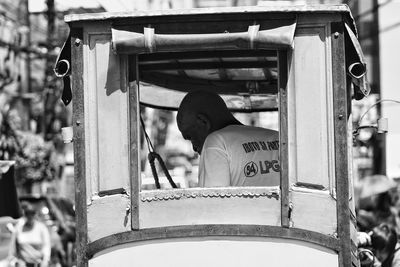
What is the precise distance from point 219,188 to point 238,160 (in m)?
0.50

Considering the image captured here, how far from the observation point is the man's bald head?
626 cm

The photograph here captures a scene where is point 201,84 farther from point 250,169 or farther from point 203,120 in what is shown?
point 250,169

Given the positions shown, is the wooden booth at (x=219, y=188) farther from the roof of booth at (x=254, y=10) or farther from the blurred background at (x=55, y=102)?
the blurred background at (x=55, y=102)

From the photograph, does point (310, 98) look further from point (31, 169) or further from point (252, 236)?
point (31, 169)

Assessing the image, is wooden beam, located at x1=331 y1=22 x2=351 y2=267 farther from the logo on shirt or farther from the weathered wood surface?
the logo on shirt

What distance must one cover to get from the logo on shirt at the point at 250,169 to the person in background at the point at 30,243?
395 inches

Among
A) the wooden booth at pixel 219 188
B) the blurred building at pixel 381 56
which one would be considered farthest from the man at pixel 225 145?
the blurred building at pixel 381 56

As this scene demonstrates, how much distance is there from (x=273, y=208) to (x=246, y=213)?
148mm

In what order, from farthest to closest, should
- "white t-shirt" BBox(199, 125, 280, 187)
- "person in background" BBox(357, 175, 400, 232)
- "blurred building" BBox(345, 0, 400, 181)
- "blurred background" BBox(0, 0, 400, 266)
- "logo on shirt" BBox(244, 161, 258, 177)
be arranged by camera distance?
"blurred building" BBox(345, 0, 400, 181) < "blurred background" BBox(0, 0, 400, 266) < "person in background" BBox(357, 175, 400, 232) < "logo on shirt" BBox(244, 161, 258, 177) < "white t-shirt" BBox(199, 125, 280, 187)

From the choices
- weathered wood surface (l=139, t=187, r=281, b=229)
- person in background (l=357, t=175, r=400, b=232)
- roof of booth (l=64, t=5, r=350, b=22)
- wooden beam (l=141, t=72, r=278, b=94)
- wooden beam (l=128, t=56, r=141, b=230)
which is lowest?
person in background (l=357, t=175, r=400, b=232)

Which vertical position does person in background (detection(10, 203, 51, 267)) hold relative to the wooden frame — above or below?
below

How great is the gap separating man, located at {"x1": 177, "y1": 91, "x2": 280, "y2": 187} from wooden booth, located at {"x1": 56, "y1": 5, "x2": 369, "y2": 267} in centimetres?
39

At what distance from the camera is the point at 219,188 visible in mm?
5414

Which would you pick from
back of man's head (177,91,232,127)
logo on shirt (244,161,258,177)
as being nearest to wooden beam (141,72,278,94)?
back of man's head (177,91,232,127)
